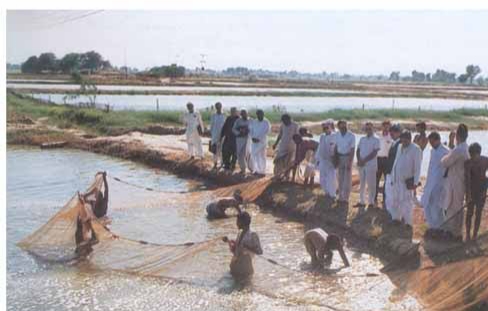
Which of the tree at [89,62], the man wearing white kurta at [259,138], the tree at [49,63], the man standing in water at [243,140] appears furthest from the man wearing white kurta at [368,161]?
the tree at [89,62]

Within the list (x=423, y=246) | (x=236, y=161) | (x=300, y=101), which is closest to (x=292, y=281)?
(x=423, y=246)

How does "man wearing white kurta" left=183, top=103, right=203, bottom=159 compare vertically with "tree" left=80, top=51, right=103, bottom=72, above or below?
below

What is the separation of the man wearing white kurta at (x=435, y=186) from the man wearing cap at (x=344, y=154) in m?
1.54

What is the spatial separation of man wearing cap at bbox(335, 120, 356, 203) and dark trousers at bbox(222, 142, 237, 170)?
3059mm

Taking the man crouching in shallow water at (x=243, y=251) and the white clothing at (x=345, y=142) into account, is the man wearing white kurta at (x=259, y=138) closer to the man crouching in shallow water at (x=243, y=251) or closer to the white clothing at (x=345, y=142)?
the white clothing at (x=345, y=142)

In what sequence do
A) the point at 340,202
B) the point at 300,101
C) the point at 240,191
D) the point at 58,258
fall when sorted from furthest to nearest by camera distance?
the point at 300,101 < the point at 240,191 < the point at 340,202 < the point at 58,258

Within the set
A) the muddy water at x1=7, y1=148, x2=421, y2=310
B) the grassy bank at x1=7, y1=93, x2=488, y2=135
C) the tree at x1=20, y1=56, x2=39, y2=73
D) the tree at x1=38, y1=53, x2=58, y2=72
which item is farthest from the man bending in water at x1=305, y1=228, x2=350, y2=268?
the tree at x1=38, y1=53, x2=58, y2=72

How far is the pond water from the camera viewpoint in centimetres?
3083

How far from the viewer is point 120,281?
670cm

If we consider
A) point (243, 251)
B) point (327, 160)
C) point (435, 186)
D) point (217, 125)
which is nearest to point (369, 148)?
point (327, 160)

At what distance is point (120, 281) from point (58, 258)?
1.20 meters

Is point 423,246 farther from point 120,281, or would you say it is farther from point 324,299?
point 120,281

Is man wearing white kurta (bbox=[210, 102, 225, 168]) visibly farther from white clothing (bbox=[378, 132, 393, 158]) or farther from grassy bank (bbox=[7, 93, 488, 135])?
grassy bank (bbox=[7, 93, 488, 135])

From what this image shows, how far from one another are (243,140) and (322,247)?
447 centimetres
